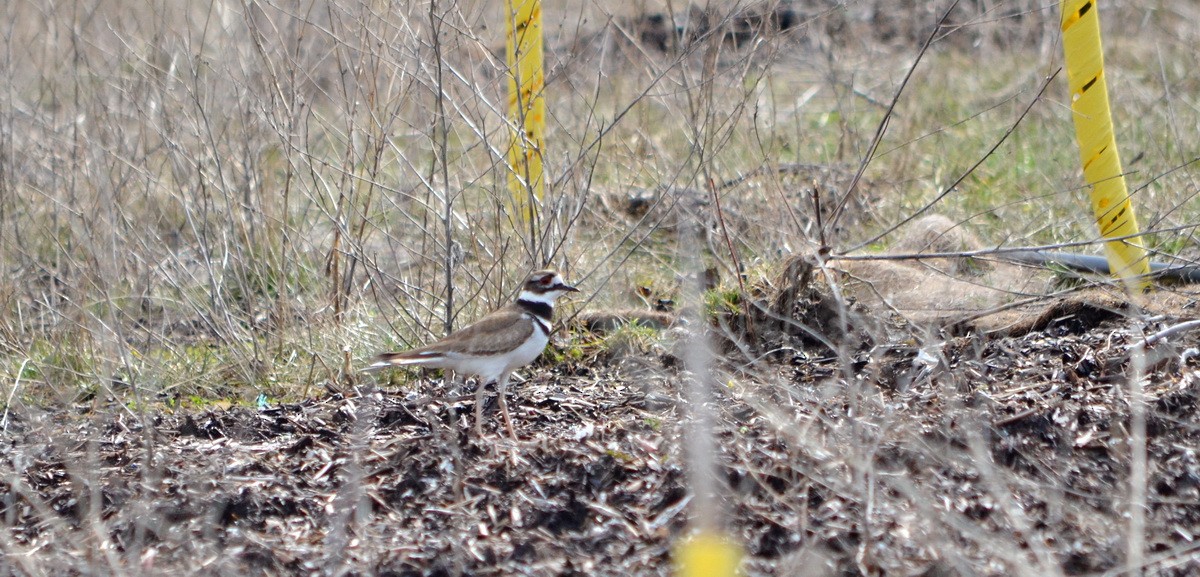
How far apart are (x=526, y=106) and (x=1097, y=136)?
2.45 m

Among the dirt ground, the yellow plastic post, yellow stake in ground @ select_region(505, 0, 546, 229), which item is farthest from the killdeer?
the yellow plastic post

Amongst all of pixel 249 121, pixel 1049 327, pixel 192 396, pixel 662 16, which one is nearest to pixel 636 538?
pixel 1049 327

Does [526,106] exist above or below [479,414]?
above

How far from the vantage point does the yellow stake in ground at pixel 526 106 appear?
5.64 meters

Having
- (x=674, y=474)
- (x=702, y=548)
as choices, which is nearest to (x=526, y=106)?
(x=674, y=474)

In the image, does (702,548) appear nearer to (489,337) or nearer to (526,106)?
(489,337)

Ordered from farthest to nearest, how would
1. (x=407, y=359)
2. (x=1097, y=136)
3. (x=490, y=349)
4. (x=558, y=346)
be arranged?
(x=558, y=346) < (x=1097, y=136) < (x=407, y=359) < (x=490, y=349)

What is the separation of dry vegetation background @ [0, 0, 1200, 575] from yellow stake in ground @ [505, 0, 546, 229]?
0.12 m

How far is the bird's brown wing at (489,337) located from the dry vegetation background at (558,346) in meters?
0.25

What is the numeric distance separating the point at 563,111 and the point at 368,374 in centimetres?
397

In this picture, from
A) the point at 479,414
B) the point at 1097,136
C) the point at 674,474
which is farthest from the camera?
the point at 1097,136

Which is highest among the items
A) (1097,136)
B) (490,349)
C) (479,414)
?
(1097,136)

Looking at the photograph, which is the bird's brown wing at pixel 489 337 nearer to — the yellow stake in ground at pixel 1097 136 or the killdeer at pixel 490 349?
the killdeer at pixel 490 349

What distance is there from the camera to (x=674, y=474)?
4164mm
